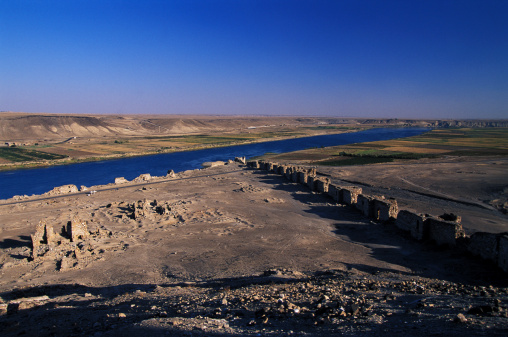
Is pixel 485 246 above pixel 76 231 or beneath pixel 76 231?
above

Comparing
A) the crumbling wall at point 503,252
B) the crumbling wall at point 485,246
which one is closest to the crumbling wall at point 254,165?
the crumbling wall at point 485,246

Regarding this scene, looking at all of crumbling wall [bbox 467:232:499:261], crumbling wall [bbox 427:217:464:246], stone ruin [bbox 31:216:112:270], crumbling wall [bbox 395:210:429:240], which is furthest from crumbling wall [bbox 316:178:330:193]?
stone ruin [bbox 31:216:112:270]

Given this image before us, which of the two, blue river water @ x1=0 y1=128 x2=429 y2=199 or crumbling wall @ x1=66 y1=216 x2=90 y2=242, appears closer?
crumbling wall @ x1=66 y1=216 x2=90 y2=242

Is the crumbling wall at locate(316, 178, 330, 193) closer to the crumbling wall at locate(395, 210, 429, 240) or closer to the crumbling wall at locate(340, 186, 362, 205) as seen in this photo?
the crumbling wall at locate(340, 186, 362, 205)

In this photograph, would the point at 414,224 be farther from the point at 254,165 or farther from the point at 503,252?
the point at 254,165

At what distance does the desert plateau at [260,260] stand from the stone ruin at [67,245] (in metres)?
0.08

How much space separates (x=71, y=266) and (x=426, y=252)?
48.1 feet

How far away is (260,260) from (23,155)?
205 feet

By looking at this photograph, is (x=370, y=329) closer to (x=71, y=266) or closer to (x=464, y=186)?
(x=71, y=266)

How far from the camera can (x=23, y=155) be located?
58719 mm

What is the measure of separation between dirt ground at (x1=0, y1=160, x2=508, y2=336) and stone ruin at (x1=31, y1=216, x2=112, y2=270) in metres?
0.10

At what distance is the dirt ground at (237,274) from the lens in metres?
6.74

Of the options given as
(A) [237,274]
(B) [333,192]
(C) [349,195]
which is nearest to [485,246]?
(A) [237,274]

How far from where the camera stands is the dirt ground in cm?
674
